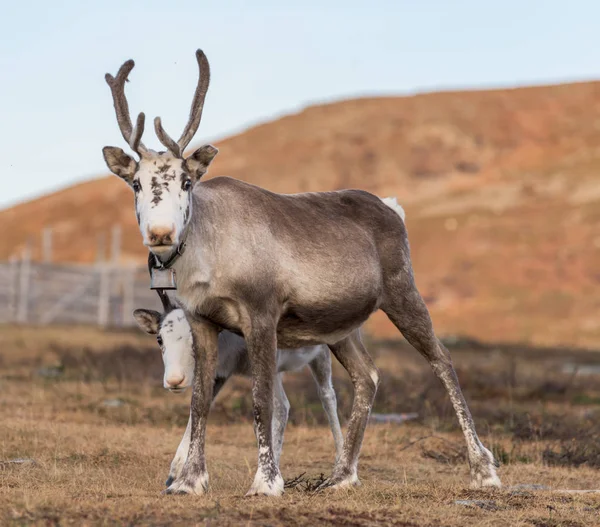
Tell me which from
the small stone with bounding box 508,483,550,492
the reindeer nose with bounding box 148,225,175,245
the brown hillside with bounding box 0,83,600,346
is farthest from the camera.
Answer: the brown hillside with bounding box 0,83,600,346

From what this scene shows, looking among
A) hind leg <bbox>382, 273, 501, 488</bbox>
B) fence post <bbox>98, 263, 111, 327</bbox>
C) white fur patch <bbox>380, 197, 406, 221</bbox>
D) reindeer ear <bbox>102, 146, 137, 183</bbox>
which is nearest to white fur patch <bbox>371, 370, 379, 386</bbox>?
hind leg <bbox>382, 273, 501, 488</bbox>

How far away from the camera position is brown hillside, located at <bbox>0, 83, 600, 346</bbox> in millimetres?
50156

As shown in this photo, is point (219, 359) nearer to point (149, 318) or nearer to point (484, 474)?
point (149, 318)

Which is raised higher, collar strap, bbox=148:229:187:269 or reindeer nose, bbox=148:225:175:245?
reindeer nose, bbox=148:225:175:245

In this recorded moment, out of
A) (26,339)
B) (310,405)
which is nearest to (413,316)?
(310,405)

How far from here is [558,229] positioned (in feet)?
185

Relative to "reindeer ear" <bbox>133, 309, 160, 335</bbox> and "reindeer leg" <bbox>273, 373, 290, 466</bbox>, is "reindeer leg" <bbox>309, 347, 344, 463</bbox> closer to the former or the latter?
"reindeer leg" <bbox>273, 373, 290, 466</bbox>

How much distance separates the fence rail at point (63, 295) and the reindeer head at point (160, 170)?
26133 mm

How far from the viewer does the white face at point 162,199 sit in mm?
6816

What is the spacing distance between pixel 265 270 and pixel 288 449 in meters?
4.35

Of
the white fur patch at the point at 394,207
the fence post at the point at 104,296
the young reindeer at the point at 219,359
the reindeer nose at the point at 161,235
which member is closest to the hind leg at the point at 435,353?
the white fur patch at the point at 394,207

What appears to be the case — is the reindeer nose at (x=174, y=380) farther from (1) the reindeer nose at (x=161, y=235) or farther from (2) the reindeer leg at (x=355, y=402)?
(1) the reindeer nose at (x=161, y=235)

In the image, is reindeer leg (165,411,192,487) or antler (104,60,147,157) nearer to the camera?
antler (104,60,147,157)

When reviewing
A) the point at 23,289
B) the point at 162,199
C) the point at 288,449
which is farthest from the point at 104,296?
the point at 162,199
